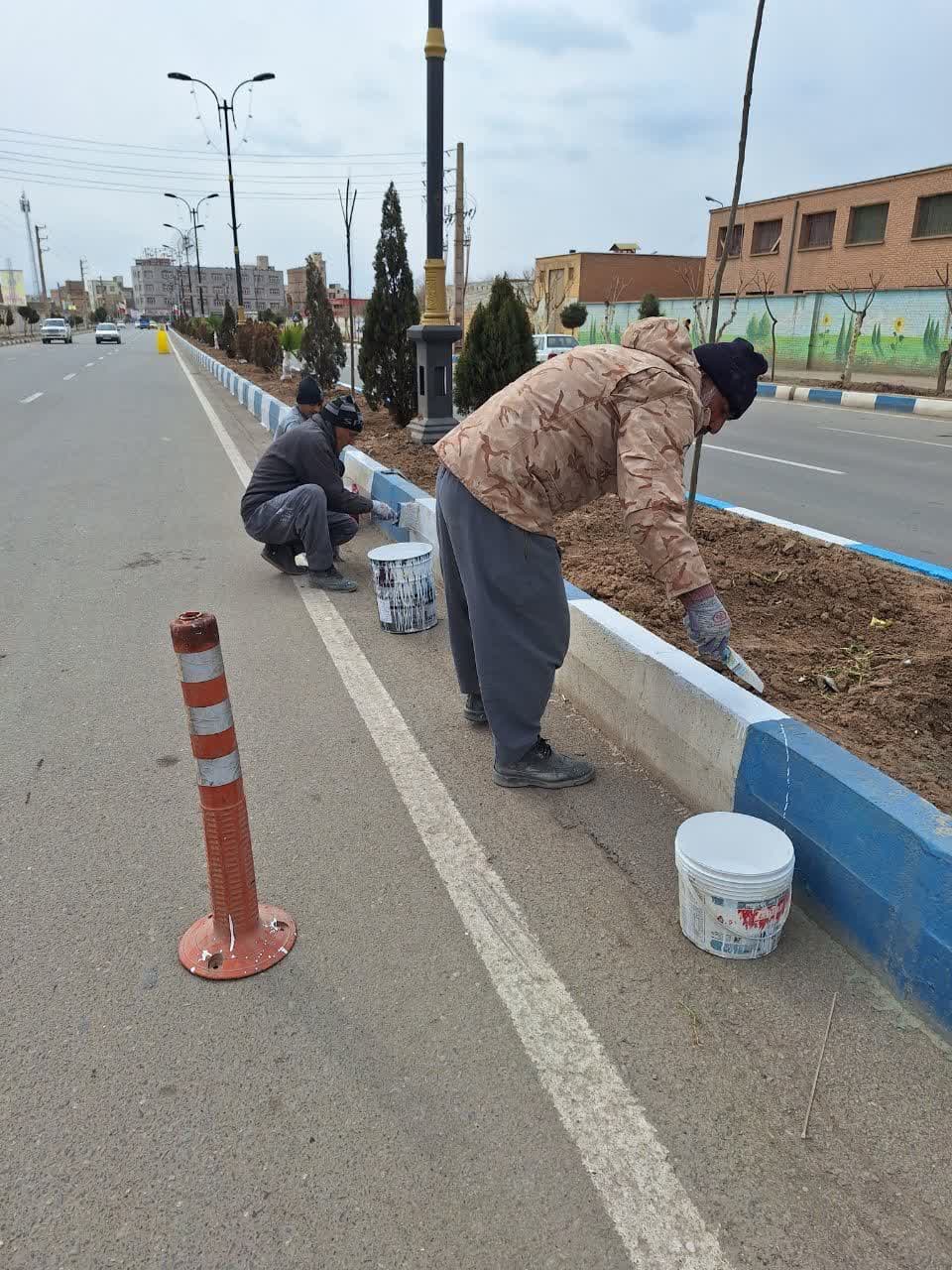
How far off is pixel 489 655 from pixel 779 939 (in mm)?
1342

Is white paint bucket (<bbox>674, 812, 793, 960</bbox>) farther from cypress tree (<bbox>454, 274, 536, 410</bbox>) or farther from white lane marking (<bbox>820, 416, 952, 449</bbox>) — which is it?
white lane marking (<bbox>820, 416, 952, 449</bbox>)

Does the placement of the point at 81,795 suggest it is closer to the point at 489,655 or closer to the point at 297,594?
the point at 489,655

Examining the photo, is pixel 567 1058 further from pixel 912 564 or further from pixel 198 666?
pixel 912 564

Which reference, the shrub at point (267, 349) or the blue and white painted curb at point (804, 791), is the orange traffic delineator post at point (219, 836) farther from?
the shrub at point (267, 349)

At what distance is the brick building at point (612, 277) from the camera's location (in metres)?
44.8

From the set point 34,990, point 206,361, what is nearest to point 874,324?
point 206,361

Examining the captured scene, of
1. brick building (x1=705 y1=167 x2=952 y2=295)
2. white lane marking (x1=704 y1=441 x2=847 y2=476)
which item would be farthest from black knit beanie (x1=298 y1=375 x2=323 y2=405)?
brick building (x1=705 y1=167 x2=952 y2=295)

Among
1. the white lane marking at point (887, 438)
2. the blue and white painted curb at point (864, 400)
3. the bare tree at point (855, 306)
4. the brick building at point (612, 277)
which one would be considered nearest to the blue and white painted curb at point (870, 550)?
the white lane marking at point (887, 438)

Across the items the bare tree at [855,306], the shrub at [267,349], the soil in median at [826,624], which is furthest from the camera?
the shrub at [267,349]

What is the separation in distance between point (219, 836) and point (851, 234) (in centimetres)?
3537

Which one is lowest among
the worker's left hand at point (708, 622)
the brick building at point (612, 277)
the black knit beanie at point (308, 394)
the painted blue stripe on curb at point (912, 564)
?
the painted blue stripe on curb at point (912, 564)

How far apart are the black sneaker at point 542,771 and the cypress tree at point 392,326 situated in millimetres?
9266

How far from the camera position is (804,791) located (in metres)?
2.55

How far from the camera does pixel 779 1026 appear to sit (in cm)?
222
